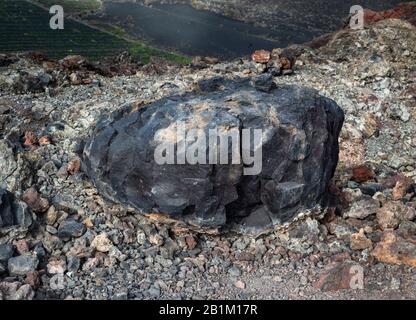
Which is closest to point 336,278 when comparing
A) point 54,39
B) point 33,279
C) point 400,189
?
point 400,189

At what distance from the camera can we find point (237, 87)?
29.3ft

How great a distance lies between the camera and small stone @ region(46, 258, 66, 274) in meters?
7.45

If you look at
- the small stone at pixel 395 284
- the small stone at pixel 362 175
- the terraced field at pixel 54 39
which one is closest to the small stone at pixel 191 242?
the small stone at pixel 395 284

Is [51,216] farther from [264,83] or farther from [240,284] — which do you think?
[264,83]

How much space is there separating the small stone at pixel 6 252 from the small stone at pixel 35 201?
810 mm

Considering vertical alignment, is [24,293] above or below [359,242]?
below

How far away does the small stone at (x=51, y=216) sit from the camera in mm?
8203

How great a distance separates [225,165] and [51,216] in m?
2.89

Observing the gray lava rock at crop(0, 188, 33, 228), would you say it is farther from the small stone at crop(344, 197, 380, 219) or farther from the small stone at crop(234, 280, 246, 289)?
the small stone at crop(344, 197, 380, 219)

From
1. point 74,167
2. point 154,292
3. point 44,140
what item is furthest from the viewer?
point 44,140

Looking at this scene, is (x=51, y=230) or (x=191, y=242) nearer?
(x=51, y=230)

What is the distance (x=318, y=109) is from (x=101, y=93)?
5938 millimetres

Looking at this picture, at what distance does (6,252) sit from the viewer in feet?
24.5

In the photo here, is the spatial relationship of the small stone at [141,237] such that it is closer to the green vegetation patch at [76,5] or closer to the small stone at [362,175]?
the small stone at [362,175]
